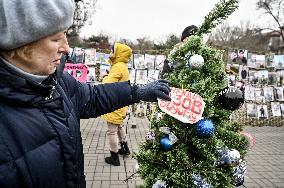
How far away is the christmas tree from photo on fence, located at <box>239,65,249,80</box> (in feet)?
21.9

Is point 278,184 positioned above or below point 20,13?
below

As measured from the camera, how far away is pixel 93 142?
681 cm

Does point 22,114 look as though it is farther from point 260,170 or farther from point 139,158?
point 260,170

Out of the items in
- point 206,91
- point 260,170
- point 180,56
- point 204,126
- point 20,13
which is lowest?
point 260,170

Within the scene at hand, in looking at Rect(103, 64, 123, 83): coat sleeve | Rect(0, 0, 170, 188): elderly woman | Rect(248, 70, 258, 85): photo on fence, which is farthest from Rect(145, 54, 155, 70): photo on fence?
Rect(0, 0, 170, 188): elderly woman

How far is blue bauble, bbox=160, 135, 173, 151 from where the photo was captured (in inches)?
111

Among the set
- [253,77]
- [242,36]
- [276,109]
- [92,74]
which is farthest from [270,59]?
[242,36]

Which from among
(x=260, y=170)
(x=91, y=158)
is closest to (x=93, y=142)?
(x=91, y=158)

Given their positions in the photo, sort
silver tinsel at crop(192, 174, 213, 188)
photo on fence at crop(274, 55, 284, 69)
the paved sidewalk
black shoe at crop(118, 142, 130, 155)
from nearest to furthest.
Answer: silver tinsel at crop(192, 174, 213, 188), the paved sidewalk, black shoe at crop(118, 142, 130, 155), photo on fence at crop(274, 55, 284, 69)

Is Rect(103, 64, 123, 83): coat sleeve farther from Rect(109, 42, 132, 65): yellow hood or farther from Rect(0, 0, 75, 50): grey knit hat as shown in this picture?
Rect(0, 0, 75, 50): grey knit hat

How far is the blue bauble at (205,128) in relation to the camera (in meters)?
2.67

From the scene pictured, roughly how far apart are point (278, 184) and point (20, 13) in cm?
471

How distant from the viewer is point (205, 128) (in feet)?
8.74

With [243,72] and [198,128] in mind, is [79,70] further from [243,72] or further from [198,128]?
[198,128]
